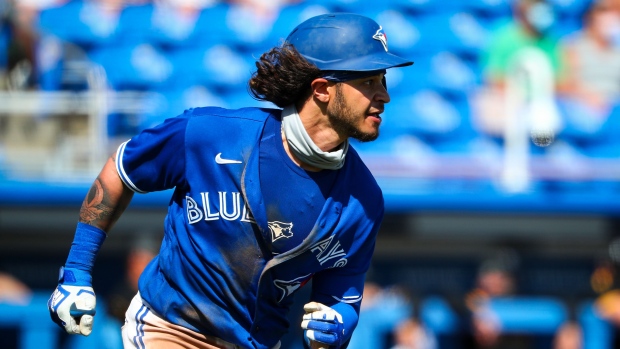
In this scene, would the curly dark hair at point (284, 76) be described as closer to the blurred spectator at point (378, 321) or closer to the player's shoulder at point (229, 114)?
the player's shoulder at point (229, 114)

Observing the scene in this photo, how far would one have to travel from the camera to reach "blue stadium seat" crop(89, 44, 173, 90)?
7.94m

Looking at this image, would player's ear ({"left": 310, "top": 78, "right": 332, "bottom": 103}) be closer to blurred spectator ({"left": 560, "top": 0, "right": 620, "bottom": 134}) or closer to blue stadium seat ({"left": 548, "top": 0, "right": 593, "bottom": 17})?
blurred spectator ({"left": 560, "top": 0, "right": 620, "bottom": 134})

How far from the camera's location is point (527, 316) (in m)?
6.73

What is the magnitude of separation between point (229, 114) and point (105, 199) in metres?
0.51

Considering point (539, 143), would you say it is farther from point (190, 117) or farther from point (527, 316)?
point (190, 117)

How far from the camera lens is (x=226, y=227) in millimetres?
3152

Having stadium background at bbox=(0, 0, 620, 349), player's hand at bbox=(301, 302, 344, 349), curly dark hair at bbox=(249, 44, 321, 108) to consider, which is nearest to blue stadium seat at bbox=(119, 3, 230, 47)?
stadium background at bbox=(0, 0, 620, 349)

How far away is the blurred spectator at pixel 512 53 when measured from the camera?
7.45 meters

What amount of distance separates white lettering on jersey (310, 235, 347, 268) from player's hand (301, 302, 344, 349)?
0.51ft

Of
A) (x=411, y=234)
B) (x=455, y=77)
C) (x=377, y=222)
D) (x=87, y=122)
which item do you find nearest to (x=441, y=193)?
Result: (x=411, y=234)

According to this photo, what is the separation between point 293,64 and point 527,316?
4.11 metres

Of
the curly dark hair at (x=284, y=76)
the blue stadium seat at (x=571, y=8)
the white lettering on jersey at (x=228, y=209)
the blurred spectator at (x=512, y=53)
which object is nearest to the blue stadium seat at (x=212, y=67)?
the blurred spectator at (x=512, y=53)

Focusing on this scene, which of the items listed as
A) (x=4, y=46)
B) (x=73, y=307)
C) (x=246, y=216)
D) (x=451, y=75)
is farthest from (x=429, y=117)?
(x=73, y=307)

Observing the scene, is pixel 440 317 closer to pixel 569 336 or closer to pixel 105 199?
pixel 569 336
